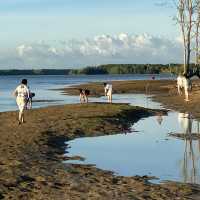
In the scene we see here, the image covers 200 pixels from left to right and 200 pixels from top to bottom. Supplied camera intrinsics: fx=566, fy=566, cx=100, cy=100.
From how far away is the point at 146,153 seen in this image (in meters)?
19.7

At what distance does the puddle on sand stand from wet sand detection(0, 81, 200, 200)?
768mm

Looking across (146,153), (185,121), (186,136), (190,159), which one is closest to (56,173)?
(190,159)

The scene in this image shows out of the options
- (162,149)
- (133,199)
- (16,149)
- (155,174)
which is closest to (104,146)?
(162,149)

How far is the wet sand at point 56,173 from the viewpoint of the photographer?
41.7 ft

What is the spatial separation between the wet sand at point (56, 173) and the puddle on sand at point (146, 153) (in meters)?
0.77

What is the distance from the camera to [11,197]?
12.1 meters

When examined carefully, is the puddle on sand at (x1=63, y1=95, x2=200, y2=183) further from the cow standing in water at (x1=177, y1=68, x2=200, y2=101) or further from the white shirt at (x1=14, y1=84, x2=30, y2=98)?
the cow standing in water at (x1=177, y1=68, x2=200, y2=101)

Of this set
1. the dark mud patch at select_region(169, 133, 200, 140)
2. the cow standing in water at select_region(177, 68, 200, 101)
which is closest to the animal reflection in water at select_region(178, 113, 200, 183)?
the dark mud patch at select_region(169, 133, 200, 140)

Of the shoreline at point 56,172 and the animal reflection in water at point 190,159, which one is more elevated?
the shoreline at point 56,172

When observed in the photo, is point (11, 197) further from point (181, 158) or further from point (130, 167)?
point (181, 158)

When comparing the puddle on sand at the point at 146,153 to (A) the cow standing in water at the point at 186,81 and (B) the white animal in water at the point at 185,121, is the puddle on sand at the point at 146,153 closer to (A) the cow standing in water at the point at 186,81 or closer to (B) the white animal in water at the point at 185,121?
(B) the white animal in water at the point at 185,121

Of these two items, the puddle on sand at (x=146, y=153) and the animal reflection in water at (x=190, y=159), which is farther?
the puddle on sand at (x=146, y=153)

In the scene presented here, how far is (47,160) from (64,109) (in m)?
17.6

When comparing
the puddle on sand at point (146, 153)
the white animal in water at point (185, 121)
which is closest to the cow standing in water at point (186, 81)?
the white animal in water at point (185, 121)
